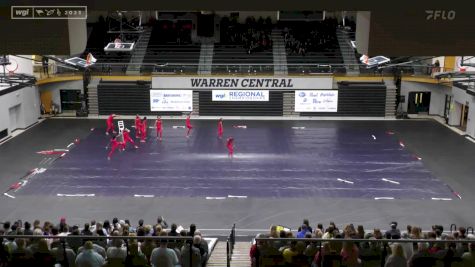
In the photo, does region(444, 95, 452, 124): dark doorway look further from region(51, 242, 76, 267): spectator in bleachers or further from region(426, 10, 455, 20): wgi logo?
region(51, 242, 76, 267): spectator in bleachers

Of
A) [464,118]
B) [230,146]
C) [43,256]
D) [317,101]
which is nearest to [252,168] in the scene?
[230,146]

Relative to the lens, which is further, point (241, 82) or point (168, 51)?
point (168, 51)

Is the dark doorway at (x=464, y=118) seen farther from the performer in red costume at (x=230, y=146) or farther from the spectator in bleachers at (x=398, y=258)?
the spectator in bleachers at (x=398, y=258)

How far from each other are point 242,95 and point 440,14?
27.4 meters

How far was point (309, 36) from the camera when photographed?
3850 cm

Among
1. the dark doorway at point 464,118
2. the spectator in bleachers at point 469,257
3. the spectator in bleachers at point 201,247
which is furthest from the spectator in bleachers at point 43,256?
the dark doorway at point 464,118

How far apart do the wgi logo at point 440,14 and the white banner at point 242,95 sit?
2733 cm

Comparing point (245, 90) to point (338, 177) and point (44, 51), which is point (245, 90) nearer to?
point (338, 177)

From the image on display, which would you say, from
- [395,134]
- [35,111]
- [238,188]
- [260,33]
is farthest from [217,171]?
[260,33]

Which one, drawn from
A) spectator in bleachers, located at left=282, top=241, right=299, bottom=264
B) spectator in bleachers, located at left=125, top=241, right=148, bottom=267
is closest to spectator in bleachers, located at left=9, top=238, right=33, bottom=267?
spectator in bleachers, located at left=125, top=241, right=148, bottom=267

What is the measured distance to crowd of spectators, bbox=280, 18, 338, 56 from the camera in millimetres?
37406
